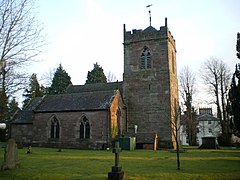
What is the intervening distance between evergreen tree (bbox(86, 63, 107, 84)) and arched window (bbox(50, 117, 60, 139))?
23.7 metres

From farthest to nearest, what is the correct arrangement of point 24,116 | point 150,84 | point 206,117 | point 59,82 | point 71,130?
point 206,117 < point 59,82 < point 24,116 < point 150,84 < point 71,130

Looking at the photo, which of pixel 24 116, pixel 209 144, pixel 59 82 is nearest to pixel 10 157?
pixel 24 116

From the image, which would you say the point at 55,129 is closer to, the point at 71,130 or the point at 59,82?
the point at 71,130

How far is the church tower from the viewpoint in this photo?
3195cm

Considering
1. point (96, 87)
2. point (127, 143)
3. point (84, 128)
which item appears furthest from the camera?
point (96, 87)

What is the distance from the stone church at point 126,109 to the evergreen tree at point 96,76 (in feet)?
66.8

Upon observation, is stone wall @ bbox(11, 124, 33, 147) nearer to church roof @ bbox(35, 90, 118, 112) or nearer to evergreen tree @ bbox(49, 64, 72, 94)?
church roof @ bbox(35, 90, 118, 112)

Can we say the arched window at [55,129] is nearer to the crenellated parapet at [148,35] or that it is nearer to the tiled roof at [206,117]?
the crenellated parapet at [148,35]

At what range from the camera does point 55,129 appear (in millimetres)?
33125

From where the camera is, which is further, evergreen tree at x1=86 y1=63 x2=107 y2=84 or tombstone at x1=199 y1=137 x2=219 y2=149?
evergreen tree at x1=86 y1=63 x2=107 y2=84

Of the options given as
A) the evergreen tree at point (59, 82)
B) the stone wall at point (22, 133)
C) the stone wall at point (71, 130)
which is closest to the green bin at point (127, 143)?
the stone wall at point (71, 130)

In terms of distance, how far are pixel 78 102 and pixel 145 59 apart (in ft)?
35.2

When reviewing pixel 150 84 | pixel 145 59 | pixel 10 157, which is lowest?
pixel 10 157

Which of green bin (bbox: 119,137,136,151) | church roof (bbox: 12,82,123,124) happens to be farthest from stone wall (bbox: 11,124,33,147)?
green bin (bbox: 119,137,136,151)
